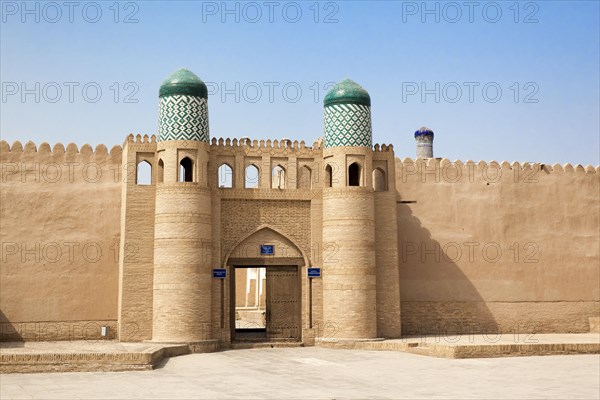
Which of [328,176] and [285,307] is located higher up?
[328,176]

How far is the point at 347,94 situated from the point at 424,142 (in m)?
10.2

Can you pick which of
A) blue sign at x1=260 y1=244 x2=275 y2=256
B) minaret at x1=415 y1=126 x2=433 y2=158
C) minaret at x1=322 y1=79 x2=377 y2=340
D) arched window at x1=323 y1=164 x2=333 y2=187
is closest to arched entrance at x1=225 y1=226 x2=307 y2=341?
blue sign at x1=260 y1=244 x2=275 y2=256

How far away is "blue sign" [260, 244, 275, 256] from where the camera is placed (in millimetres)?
20125

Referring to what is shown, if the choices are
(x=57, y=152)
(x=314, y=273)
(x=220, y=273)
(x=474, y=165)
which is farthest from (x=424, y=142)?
(x=57, y=152)

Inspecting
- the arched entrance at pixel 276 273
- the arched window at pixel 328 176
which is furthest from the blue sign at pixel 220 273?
the arched window at pixel 328 176

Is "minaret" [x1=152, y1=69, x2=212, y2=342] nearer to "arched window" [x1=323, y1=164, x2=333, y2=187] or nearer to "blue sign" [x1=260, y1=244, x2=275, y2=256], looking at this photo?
"blue sign" [x1=260, y1=244, x2=275, y2=256]

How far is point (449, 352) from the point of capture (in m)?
16.9

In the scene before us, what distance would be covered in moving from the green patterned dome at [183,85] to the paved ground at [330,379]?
20.4ft

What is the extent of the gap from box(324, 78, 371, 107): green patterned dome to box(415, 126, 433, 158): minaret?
31.2 feet

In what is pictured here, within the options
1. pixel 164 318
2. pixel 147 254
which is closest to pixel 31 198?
pixel 147 254

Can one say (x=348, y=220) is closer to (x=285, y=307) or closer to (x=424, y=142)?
(x=285, y=307)

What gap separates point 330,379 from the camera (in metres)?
13.9

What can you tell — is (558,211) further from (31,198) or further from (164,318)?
(31,198)

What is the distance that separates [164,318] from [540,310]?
36.2 feet
